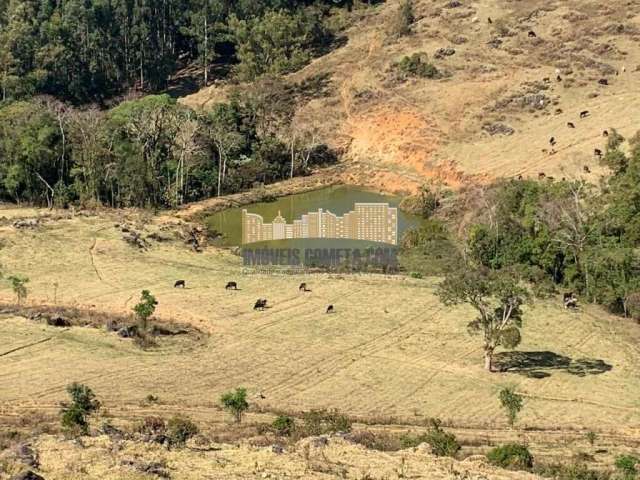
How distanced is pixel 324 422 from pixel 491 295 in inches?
454

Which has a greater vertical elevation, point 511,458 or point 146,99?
point 146,99

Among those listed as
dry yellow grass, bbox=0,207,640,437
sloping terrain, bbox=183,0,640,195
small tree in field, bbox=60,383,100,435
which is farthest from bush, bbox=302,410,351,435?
sloping terrain, bbox=183,0,640,195

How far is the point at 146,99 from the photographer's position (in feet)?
247

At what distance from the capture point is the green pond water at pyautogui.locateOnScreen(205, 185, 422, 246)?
2558 inches

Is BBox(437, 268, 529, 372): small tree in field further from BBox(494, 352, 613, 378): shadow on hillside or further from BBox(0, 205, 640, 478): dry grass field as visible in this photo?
BBox(0, 205, 640, 478): dry grass field

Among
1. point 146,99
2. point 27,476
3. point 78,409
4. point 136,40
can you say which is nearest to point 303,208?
point 146,99

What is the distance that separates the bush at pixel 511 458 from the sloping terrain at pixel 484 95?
42.8 meters

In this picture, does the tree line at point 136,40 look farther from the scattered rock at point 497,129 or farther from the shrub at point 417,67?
the scattered rock at point 497,129

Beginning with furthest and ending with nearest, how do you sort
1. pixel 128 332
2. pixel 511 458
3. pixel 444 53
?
pixel 444 53 < pixel 128 332 < pixel 511 458

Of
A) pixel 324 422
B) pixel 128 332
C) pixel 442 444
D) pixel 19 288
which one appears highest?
pixel 19 288

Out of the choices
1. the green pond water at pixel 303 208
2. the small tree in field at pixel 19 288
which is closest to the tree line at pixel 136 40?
the green pond water at pixel 303 208

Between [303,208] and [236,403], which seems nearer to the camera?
[236,403]

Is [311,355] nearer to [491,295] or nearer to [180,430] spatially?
[491,295]

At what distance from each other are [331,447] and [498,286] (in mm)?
14837
